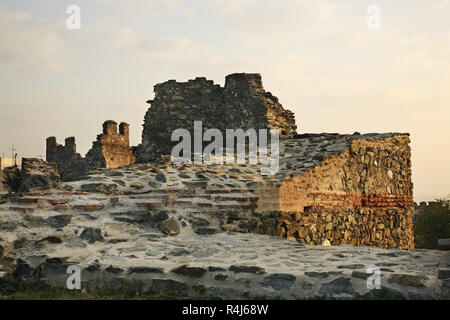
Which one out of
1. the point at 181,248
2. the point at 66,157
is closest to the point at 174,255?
the point at 181,248

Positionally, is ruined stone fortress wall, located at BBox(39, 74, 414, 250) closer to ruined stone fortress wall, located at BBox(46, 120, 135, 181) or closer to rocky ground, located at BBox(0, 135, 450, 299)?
rocky ground, located at BBox(0, 135, 450, 299)

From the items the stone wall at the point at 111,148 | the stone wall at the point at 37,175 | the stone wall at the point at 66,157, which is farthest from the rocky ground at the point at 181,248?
the stone wall at the point at 66,157

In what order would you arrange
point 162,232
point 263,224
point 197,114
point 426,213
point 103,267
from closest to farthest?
point 103,267 → point 162,232 → point 263,224 → point 197,114 → point 426,213

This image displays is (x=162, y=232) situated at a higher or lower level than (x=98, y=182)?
lower

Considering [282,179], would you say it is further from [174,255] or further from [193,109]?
[193,109]

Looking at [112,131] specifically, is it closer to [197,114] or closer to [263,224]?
[197,114]

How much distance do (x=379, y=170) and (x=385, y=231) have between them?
1.36 meters

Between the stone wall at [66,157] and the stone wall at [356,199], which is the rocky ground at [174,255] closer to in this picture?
the stone wall at [356,199]

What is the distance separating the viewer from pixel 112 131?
64.6 ft

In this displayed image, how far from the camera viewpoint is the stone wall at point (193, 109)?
13.4m

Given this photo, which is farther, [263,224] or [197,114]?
[197,114]

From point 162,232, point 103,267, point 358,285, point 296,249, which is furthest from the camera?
point 162,232

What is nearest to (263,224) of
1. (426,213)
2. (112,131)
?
(112,131)

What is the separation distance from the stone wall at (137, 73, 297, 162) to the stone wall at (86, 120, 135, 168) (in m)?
5.14
